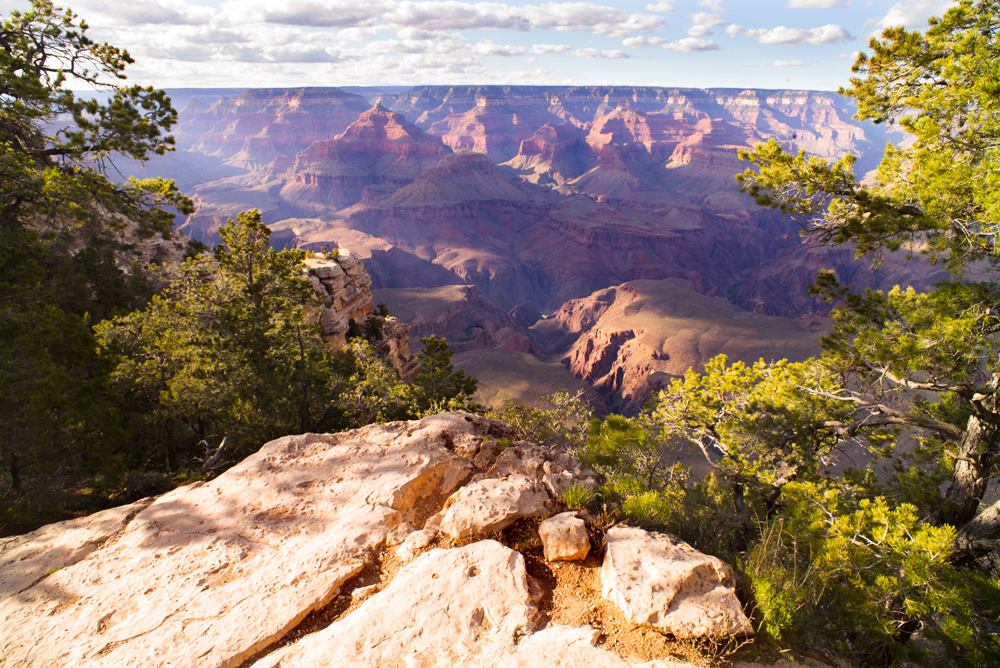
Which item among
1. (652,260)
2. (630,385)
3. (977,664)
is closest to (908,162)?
(977,664)

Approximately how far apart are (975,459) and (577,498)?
697cm

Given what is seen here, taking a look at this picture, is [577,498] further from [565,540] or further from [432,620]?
[432,620]

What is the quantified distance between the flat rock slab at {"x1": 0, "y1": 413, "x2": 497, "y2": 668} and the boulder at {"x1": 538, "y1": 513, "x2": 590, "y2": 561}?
2.31 metres

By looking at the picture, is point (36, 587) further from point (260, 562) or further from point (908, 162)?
point (908, 162)

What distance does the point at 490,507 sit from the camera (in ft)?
22.8

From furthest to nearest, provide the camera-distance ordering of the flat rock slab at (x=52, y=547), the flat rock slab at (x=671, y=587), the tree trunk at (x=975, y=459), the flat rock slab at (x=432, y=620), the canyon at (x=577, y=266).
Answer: the canyon at (x=577, y=266)
the tree trunk at (x=975, y=459)
the flat rock slab at (x=52, y=547)
the flat rock slab at (x=671, y=587)
the flat rock slab at (x=432, y=620)

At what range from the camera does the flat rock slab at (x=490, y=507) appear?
671 centimetres

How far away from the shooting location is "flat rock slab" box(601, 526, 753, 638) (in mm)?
4973

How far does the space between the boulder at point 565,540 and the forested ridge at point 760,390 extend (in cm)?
79

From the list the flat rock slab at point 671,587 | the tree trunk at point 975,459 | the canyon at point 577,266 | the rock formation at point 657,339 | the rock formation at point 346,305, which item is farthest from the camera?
the canyon at point 577,266

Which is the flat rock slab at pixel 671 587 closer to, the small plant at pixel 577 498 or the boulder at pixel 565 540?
the boulder at pixel 565 540

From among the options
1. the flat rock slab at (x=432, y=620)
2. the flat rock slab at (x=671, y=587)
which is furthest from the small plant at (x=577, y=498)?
the flat rock slab at (x=432, y=620)

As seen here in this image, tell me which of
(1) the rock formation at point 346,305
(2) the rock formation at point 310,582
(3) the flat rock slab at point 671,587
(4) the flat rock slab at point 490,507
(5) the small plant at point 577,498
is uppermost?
(3) the flat rock slab at point 671,587

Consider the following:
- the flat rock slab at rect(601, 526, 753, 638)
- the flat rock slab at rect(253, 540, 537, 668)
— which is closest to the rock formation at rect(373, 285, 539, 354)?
the flat rock slab at rect(253, 540, 537, 668)
